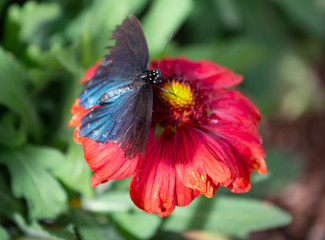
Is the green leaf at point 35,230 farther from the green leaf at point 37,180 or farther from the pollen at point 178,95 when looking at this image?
the pollen at point 178,95

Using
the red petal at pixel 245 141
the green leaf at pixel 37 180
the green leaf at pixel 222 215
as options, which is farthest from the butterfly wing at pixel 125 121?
the green leaf at pixel 222 215

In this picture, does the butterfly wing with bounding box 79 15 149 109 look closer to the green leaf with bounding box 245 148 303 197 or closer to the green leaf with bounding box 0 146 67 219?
the green leaf with bounding box 0 146 67 219

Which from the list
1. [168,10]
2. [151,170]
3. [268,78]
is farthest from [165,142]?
[268,78]

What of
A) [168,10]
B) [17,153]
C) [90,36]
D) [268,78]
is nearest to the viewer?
[17,153]

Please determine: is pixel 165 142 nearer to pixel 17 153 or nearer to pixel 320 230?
pixel 17 153

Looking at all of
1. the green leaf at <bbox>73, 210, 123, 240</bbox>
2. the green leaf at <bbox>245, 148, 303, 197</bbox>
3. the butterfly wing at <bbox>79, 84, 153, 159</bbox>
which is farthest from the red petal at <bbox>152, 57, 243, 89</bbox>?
the green leaf at <bbox>245, 148, 303, 197</bbox>

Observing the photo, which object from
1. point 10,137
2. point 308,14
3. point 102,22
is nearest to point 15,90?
point 10,137
